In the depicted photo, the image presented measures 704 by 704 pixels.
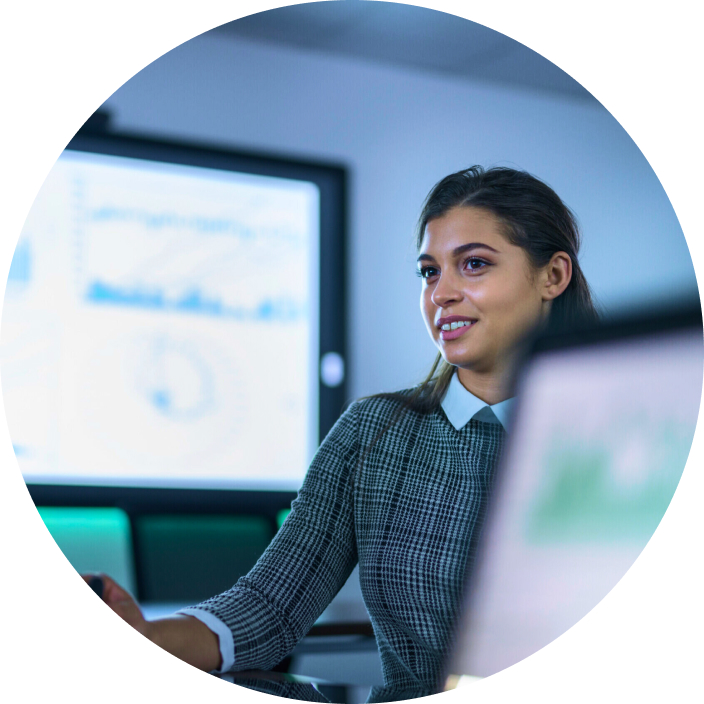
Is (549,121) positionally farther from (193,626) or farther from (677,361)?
(193,626)

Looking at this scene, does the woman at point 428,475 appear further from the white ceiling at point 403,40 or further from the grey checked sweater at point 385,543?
the white ceiling at point 403,40

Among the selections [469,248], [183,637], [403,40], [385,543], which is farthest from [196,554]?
[403,40]

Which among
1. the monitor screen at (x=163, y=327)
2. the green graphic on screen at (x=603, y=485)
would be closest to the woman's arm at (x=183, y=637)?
the monitor screen at (x=163, y=327)

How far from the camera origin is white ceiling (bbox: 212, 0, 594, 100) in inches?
33.1

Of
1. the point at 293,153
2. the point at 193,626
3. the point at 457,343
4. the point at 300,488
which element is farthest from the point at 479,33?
the point at 193,626

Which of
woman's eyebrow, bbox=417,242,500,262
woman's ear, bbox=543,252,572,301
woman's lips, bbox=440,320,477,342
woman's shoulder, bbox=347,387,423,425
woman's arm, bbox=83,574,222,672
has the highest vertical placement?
woman's eyebrow, bbox=417,242,500,262

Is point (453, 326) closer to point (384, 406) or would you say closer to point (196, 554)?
point (384, 406)

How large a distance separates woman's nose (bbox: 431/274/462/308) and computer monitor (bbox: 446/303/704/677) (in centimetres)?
11

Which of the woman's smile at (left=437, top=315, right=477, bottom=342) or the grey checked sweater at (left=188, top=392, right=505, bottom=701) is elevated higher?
the woman's smile at (left=437, top=315, right=477, bottom=342)

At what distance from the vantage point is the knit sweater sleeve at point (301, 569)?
28.9 inches

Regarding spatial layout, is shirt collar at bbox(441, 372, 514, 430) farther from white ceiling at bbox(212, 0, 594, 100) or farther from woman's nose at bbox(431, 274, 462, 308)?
white ceiling at bbox(212, 0, 594, 100)

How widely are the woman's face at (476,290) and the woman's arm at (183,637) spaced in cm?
39

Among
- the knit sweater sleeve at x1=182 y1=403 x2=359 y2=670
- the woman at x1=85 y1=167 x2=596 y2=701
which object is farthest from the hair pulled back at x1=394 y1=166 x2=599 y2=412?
the knit sweater sleeve at x1=182 y1=403 x2=359 y2=670

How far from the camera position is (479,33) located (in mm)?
862
